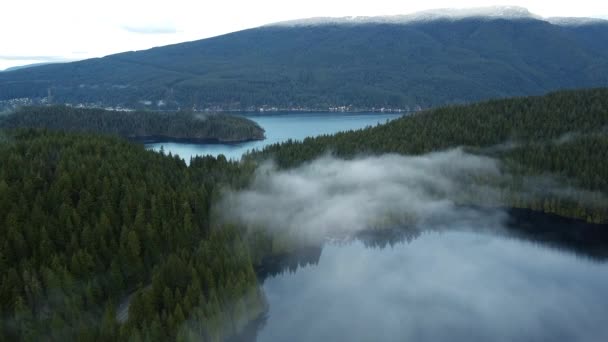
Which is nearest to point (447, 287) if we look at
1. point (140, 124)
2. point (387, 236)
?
point (387, 236)

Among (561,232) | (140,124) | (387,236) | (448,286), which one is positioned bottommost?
(448,286)

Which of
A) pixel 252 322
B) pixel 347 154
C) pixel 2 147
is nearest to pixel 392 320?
pixel 252 322

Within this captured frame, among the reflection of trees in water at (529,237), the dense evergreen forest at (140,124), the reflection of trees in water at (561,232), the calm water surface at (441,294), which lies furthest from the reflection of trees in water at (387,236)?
the dense evergreen forest at (140,124)

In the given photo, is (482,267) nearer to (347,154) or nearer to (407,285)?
(407,285)

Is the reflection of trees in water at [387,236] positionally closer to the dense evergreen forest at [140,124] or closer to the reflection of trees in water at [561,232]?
the reflection of trees in water at [561,232]

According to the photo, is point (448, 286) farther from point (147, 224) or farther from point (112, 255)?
point (112, 255)

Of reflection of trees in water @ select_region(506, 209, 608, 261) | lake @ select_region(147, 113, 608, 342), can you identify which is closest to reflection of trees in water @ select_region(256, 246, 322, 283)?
lake @ select_region(147, 113, 608, 342)
